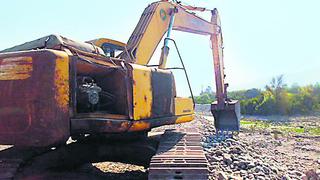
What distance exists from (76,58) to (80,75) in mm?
462

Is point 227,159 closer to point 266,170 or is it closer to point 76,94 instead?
point 266,170

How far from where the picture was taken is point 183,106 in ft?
21.6

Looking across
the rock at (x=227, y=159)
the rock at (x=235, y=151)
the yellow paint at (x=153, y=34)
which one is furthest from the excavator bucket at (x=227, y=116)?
the rock at (x=227, y=159)

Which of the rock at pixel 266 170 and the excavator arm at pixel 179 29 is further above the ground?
the excavator arm at pixel 179 29

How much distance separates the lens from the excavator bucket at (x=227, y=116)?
12.4 meters

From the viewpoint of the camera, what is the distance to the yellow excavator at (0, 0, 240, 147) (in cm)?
407

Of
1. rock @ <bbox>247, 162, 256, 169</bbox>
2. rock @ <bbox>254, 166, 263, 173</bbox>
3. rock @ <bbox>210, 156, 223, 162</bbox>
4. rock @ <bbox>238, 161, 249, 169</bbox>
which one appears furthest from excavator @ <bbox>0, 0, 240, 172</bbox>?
rock @ <bbox>254, 166, 263, 173</bbox>

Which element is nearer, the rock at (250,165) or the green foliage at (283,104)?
the rock at (250,165)

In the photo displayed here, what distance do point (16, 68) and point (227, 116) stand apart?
9.27 meters

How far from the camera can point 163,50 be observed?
7.66 meters

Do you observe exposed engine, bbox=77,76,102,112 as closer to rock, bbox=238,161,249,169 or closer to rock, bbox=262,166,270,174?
rock, bbox=238,161,249,169

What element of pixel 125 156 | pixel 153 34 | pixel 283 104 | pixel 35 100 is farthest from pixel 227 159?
pixel 283 104

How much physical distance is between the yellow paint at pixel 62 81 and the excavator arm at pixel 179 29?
285 centimetres

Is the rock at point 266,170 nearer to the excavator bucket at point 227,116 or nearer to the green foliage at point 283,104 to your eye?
the excavator bucket at point 227,116
